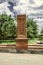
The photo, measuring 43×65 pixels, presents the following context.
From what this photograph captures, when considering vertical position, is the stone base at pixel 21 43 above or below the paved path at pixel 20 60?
above

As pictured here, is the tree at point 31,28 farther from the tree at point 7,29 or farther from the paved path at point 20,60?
the paved path at point 20,60

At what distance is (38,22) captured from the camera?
132 feet

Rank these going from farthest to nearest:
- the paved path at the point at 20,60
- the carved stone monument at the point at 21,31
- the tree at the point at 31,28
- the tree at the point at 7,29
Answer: the tree at the point at 31,28 < the tree at the point at 7,29 < the carved stone monument at the point at 21,31 < the paved path at the point at 20,60

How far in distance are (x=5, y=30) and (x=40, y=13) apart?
14.1 m

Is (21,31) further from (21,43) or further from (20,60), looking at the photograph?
(20,60)

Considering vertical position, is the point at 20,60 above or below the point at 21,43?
below

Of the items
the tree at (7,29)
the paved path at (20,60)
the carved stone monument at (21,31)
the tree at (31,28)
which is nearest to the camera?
the paved path at (20,60)

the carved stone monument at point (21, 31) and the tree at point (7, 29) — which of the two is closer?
the carved stone monument at point (21, 31)

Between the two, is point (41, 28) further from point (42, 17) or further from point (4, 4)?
point (4, 4)

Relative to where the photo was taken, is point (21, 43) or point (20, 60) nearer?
point (20, 60)

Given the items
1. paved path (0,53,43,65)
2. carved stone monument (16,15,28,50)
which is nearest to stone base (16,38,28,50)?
carved stone monument (16,15,28,50)

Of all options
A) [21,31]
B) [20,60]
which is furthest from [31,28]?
[20,60]

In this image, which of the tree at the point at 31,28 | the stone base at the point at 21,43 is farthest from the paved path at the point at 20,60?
the tree at the point at 31,28

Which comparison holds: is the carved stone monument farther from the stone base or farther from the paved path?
the paved path
